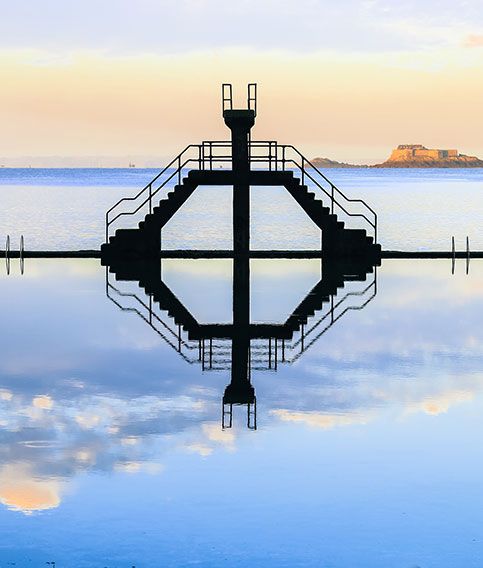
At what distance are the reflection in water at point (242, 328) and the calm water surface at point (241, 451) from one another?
0.32 meters

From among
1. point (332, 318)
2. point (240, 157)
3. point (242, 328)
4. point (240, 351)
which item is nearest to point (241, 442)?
point (240, 351)

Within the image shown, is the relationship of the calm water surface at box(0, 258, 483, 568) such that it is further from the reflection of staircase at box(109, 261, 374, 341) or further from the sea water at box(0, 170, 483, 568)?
the reflection of staircase at box(109, 261, 374, 341)

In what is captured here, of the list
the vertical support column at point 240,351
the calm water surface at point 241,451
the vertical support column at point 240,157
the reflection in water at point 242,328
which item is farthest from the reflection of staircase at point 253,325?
the vertical support column at point 240,157

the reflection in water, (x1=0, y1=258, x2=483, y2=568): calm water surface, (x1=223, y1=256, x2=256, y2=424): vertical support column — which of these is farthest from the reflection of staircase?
(x1=0, y1=258, x2=483, y2=568): calm water surface

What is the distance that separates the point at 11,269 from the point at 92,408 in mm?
32503

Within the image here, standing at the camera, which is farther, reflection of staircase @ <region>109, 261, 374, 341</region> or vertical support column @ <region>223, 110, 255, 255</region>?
vertical support column @ <region>223, 110, 255, 255</region>

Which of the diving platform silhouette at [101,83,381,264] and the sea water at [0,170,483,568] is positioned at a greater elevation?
the diving platform silhouette at [101,83,381,264]

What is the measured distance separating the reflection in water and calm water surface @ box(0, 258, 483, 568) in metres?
0.32

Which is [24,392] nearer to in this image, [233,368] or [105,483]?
[233,368]

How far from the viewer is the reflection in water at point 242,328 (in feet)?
83.6

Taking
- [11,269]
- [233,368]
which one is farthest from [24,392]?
[11,269]

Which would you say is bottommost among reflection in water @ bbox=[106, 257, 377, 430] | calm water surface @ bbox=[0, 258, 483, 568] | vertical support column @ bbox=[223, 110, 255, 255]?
calm water surface @ bbox=[0, 258, 483, 568]

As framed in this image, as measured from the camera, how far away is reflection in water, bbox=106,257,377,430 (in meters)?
25.5

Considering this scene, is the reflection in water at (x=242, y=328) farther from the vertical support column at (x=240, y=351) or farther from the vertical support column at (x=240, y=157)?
the vertical support column at (x=240, y=157)
